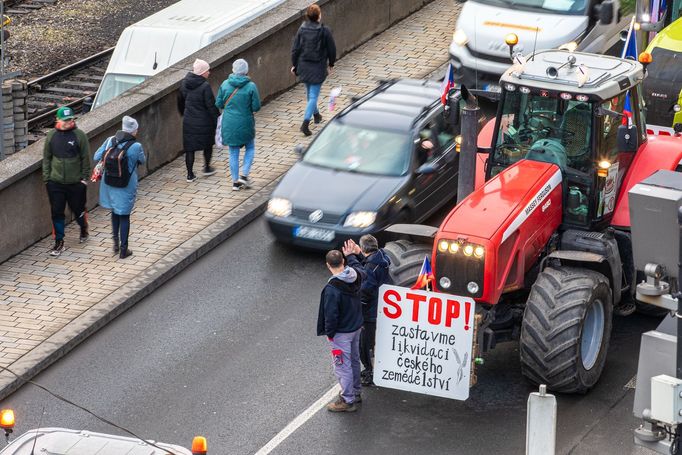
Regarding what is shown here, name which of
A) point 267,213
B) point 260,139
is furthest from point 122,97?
point 267,213

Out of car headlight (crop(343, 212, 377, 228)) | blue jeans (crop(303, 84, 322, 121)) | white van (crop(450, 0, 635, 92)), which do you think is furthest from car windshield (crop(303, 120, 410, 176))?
white van (crop(450, 0, 635, 92))

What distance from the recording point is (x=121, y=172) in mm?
17234

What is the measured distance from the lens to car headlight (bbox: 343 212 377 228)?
1711 centimetres

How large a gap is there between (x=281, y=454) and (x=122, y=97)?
797cm

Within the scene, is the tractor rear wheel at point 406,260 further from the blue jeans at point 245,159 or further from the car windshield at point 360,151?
the blue jeans at point 245,159

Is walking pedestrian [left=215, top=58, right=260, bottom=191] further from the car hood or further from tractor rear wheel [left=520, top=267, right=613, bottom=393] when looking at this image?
tractor rear wheel [left=520, top=267, right=613, bottom=393]

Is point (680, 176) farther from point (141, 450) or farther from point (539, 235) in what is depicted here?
point (141, 450)

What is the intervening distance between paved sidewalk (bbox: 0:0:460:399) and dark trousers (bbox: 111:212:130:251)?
0.24 meters

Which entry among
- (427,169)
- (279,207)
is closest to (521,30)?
(427,169)

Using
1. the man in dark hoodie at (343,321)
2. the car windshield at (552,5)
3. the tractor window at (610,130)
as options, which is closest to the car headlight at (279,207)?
the man in dark hoodie at (343,321)

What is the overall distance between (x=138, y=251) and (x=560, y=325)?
20.1ft

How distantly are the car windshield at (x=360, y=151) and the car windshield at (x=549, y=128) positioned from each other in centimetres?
304

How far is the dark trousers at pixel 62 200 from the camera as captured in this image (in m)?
→ 17.5

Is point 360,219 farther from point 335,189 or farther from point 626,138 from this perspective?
point 626,138
